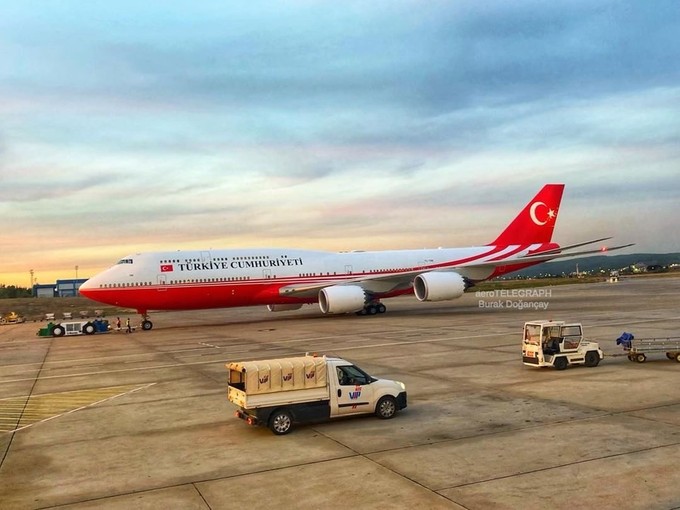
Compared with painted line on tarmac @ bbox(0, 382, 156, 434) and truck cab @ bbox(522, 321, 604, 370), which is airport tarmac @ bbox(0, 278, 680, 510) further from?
truck cab @ bbox(522, 321, 604, 370)

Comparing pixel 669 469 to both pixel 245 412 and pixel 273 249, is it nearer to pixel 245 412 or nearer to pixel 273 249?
pixel 245 412

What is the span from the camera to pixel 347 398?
14211 millimetres

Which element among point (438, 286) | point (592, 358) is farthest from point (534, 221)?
point (592, 358)

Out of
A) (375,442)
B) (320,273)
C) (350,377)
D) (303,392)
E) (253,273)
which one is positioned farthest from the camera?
(320,273)

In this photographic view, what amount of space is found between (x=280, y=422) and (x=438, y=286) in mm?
32236

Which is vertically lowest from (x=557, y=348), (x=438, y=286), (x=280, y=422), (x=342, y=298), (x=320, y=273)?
(x=280, y=422)

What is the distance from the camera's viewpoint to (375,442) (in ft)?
41.0

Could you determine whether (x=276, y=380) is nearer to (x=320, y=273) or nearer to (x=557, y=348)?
(x=557, y=348)

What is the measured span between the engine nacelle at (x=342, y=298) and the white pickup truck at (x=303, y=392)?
2852 centimetres

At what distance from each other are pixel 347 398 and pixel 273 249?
3297 centimetres

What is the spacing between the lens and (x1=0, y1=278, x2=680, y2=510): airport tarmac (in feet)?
31.5

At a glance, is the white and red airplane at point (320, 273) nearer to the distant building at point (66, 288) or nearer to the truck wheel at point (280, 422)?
the truck wheel at point (280, 422)

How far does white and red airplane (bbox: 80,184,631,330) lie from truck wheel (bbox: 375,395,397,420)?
28.6 meters

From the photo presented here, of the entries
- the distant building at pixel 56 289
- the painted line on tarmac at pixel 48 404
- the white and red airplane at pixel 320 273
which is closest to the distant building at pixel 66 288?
the distant building at pixel 56 289
